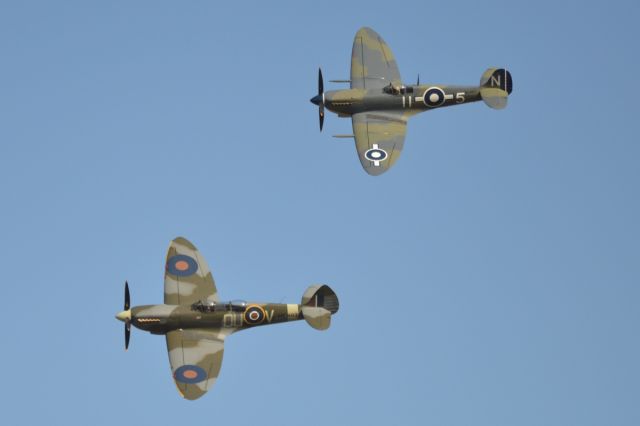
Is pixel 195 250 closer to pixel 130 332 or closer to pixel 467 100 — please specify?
pixel 130 332

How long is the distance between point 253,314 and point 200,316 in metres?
1.96

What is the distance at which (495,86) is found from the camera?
6969 cm

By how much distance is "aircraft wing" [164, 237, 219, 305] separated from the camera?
2522 inches

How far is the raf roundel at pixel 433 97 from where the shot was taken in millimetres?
69312

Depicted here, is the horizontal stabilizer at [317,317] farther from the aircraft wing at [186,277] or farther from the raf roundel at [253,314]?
the aircraft wing at [186,277]

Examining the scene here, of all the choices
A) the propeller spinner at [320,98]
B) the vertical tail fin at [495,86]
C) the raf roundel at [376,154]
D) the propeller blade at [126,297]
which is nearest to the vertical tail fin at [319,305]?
the raf roundel at [376,154]

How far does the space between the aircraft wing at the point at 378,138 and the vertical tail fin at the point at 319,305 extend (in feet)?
17.2

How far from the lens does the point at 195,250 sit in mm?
65188

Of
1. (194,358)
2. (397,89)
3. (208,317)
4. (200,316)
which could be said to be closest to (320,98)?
(397,89)

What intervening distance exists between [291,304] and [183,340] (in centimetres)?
423

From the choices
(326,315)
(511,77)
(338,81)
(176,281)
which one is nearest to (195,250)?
(176,281)

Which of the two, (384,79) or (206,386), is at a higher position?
(384,79)

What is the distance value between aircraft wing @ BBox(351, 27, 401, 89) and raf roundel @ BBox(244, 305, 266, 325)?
11.7 meters

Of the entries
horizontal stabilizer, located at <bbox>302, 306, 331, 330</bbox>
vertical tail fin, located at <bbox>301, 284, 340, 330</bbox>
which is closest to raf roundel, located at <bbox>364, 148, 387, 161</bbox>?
vertical tail fin, located at <bbox>301, 284, 340, 330</bbox>
